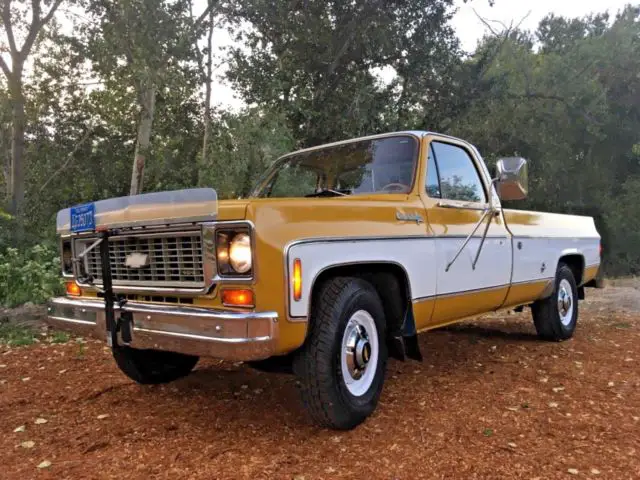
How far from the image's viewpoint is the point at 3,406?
3.96 metres

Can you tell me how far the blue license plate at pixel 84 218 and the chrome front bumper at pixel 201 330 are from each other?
19.9 inches

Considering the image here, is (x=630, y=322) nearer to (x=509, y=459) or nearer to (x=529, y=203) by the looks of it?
(x=509, y=459)

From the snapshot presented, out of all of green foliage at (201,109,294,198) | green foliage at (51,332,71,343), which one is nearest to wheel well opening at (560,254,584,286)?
green foliage at (51,332,71,343)

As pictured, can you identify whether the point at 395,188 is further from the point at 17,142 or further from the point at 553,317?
the point at 17,142

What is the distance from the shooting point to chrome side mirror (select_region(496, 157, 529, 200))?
450 cm

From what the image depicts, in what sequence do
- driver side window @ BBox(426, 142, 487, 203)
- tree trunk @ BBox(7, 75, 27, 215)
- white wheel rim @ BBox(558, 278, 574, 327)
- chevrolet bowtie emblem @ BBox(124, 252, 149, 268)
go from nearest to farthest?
chevrolet bowtie emblem @ BBox(124, 252, 149, 268)
driver side window @ BBox(426, 142, 487, 203)
white wheel rim @ BBox(558, 278, 574, 327)
tree trunk @ BBox(7, 75, 27, 215)

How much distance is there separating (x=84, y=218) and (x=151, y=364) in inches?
52.3

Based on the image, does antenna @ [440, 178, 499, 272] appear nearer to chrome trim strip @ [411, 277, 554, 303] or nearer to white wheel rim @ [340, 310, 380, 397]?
chrome trim strip @ [411, 277, 554, 303]

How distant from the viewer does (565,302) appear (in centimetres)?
621

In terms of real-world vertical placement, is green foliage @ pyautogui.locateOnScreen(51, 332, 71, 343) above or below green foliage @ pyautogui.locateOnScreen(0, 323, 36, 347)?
below

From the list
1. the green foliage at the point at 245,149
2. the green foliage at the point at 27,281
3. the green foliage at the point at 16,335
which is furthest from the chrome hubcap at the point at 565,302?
the green foliage at the point at 245,149

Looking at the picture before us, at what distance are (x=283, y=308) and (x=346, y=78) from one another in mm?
13595

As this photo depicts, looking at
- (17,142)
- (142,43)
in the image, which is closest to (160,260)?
(142,43)

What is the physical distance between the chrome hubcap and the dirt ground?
77cm
